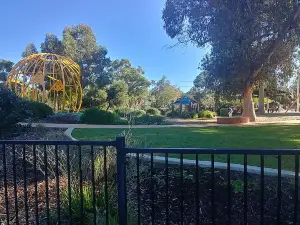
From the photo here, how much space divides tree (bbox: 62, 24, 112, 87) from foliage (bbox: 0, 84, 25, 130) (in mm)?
21395

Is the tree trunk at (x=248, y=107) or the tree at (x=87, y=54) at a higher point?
the tree at (x=87, y=54)

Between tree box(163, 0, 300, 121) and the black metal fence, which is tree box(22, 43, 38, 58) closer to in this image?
tree box(163, 0, 300, 121)

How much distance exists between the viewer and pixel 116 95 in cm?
2881

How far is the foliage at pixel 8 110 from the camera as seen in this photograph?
8086 mm

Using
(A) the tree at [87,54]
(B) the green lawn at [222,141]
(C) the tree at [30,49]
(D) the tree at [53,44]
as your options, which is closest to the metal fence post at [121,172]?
(B) the green lawn at [222,141]

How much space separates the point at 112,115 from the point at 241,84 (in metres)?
8.11

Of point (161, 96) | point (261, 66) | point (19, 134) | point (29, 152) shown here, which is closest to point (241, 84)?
point (261, 66)

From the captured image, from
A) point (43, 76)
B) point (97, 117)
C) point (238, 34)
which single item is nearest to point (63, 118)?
point (97, 117)

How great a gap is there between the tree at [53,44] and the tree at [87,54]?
89 cm

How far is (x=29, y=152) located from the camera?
5.01 metres

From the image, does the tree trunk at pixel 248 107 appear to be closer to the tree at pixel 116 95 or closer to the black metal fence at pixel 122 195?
the tree at pixel 116 95

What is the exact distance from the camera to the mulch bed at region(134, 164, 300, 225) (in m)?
3.27

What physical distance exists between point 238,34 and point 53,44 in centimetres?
2318

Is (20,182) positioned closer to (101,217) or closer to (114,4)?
(101,217)
